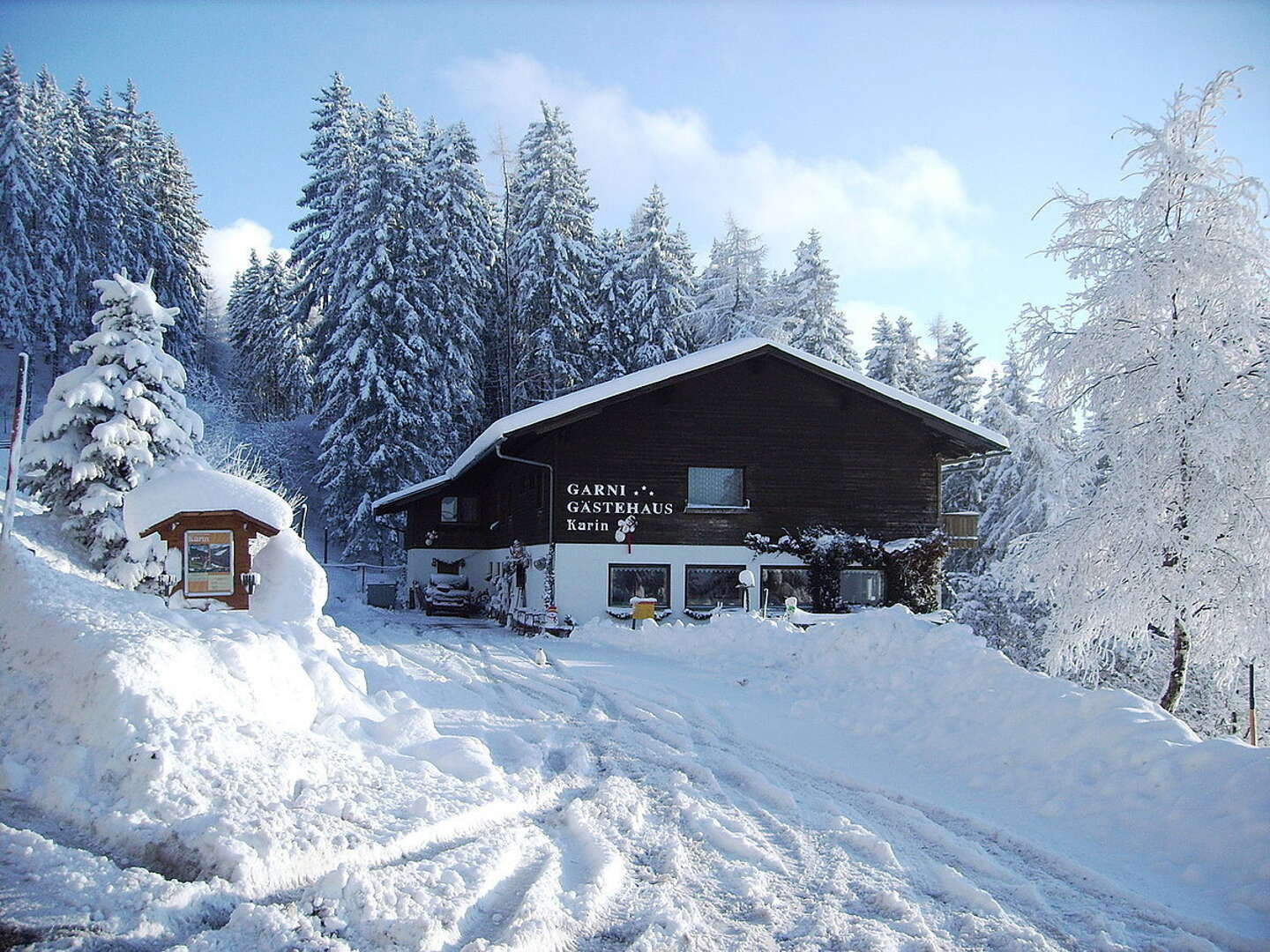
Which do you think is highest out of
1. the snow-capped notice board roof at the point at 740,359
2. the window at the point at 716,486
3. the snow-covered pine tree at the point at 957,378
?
the snow-covered pine tree at the point at 957,378

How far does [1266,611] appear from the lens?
39.6 feet

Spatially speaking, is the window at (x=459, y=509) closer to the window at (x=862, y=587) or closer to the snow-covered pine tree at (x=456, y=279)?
the snow-covered pine tree at (x=456, y=279)

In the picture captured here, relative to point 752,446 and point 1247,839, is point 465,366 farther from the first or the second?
point 1247,839

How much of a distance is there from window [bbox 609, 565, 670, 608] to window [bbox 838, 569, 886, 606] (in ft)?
15.4

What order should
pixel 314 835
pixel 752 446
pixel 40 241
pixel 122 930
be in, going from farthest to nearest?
pixel 40 241, pixel 752 446, pixel 314 835, pixel 122 930

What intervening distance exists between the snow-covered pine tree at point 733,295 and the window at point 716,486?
20.3m

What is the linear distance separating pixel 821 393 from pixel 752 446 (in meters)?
2.50

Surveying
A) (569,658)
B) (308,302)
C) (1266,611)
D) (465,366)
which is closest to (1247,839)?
(1266,611)

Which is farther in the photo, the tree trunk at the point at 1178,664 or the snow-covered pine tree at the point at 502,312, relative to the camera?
the snow-covered pine tree at the point at 502,312

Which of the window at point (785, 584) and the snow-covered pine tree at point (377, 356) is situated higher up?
the snow-covered pine tree at point (377, 356)

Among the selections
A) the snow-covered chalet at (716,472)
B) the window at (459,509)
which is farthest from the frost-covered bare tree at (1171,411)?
the window at (459,509)

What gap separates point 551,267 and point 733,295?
972 centimetres

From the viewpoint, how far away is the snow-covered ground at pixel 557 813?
15.3 feet

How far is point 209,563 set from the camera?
1258 cm
